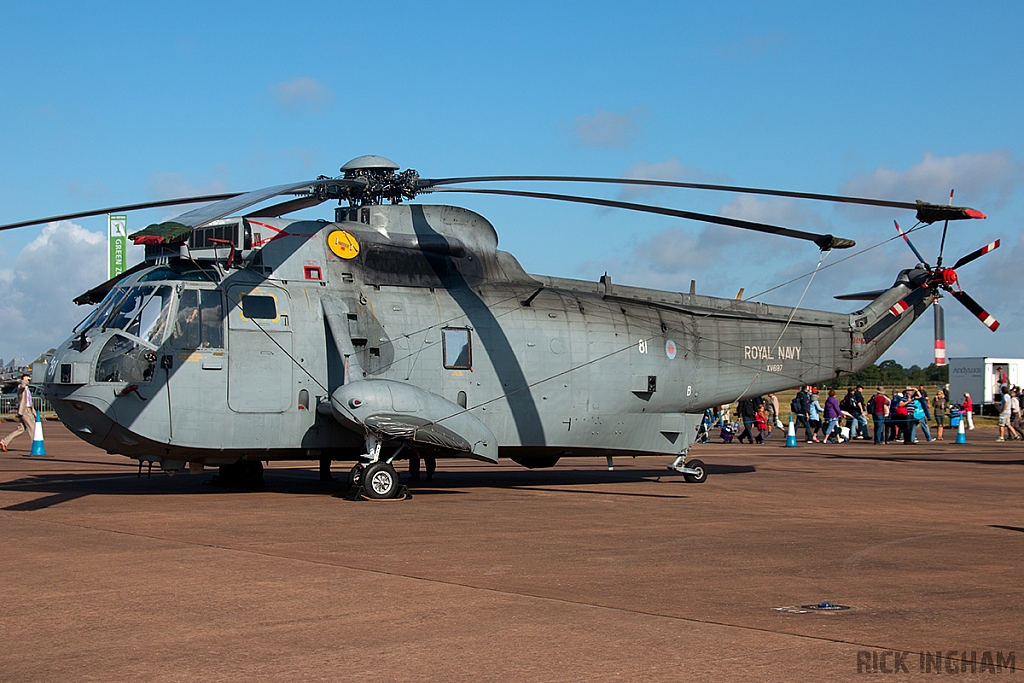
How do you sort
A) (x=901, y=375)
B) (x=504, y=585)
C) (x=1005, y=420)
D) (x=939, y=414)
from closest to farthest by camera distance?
(x=504, y=585) → (x=1005, y=420) → (x=939, y=414) → (x=901, y=375)

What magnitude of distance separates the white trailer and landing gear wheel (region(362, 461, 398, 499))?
141 feet

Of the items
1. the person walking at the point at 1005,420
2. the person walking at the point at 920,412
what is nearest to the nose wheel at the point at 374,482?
the person walking at the point at 920,412

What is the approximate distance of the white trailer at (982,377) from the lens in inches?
1972

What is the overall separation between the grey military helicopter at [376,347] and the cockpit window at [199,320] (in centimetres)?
2

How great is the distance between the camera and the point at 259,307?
14.3 m

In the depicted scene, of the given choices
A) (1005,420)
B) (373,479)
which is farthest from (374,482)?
(1005,420)

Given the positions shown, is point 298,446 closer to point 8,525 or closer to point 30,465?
point 8,525

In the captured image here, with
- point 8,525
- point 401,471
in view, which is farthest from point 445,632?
point 401,471

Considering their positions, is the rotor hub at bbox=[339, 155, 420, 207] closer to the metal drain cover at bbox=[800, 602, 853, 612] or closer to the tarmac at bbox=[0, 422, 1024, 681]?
the tarmac at bbox=[0, 422, 1024, 681]

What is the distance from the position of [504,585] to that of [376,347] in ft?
24.6

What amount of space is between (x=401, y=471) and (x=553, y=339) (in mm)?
6004

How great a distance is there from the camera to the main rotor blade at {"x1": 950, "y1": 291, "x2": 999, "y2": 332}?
19484 millimetres

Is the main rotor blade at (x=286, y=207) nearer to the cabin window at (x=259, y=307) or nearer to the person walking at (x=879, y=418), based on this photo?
the cabin window at (x=259, y=307)

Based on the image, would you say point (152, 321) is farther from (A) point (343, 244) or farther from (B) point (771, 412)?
(B) point (771, 412)
